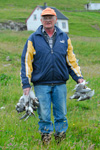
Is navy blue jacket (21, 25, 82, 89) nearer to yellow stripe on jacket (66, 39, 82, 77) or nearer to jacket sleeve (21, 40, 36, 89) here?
jacket sleeve (21, 40, 36, 89)

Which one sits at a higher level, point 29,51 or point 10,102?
point 29,51

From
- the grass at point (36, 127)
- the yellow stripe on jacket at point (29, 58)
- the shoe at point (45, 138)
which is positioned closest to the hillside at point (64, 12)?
the grass at point (36, 127)

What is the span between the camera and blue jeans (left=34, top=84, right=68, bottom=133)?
4.42m

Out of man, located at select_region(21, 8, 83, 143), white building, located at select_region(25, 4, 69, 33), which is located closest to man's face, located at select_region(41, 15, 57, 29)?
man, located at select_region(21, 8, 83, 143)

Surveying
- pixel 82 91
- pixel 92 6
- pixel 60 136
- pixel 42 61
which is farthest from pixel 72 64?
pixel 92 6

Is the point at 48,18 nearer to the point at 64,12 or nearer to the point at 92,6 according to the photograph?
the point at 64,12

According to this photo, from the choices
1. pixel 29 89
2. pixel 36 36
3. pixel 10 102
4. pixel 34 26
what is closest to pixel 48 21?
pixel 36 36

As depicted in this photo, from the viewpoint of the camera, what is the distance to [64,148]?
4.09 m

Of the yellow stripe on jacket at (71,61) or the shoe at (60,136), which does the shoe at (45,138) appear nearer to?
the shoe at (60,136)

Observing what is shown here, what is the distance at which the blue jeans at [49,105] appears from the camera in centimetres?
442

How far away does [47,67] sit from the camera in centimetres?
435

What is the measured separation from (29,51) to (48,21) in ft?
2.05

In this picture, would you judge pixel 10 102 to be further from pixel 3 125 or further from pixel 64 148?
pixel 64 148

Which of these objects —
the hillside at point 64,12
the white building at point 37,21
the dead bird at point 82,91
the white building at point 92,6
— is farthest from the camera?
the white building at point 92,6
